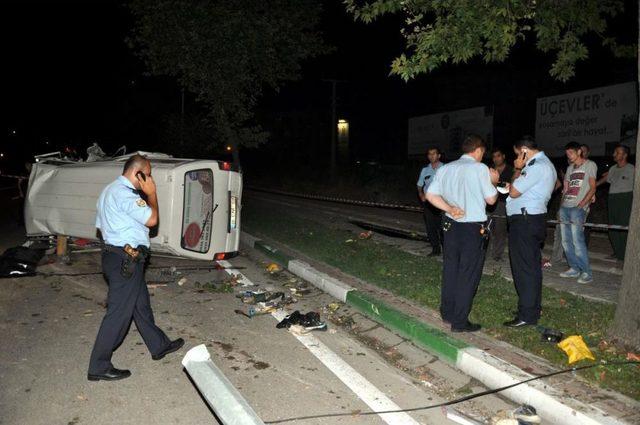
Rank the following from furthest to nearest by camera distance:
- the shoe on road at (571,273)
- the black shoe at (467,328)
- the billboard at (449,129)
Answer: the billboard at (449,129) → the shoe on road at (571,273) → the black shoe at (467,328)

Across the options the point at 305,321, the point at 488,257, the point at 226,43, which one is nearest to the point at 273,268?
the point at 305,321

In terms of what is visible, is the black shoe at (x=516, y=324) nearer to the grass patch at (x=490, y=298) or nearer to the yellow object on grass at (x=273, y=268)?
the grass patch at (x=490, y=298)

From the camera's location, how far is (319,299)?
7.11 meters

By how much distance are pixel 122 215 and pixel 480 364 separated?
10.6 feet

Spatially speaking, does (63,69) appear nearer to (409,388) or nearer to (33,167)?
(33,167)

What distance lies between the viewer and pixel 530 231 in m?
5.35

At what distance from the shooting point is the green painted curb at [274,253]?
916 centimetres

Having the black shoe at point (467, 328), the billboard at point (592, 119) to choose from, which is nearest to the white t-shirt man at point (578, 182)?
the black shoe at point (467, 328)

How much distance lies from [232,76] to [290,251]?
7704 millimetres

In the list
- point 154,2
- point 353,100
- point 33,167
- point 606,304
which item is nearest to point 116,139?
point 353,100

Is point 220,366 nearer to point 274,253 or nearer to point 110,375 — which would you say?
point 110,375

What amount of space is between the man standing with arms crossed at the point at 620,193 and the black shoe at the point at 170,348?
646cm

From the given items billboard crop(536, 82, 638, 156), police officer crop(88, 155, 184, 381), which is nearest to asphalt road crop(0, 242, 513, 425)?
police officer crop(88, 155, 184, 381)

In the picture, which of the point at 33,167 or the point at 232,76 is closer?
the point at 33,167
